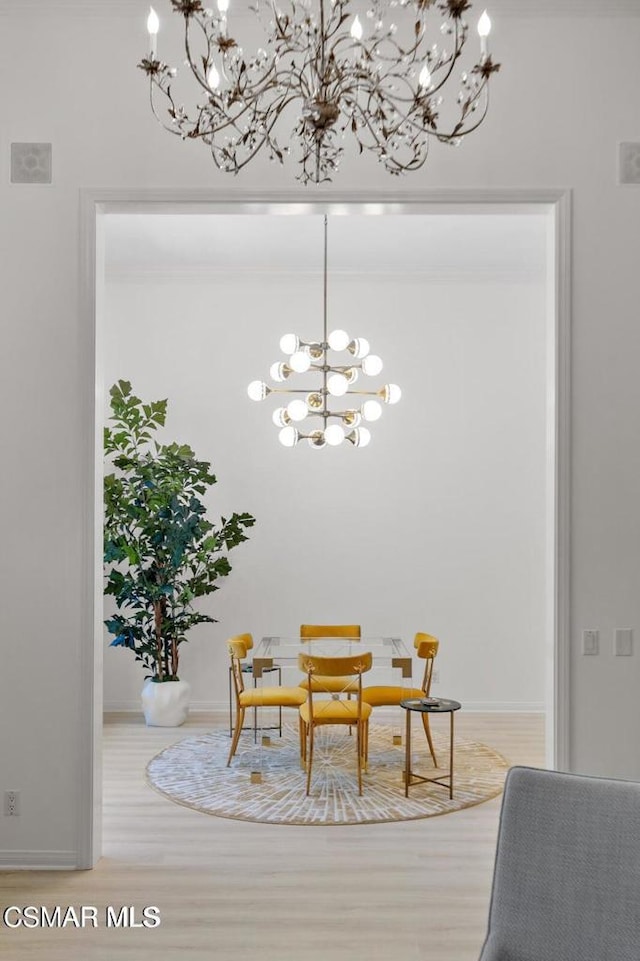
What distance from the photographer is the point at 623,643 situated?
3.45m

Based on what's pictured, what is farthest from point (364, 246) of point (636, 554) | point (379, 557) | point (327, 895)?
point (327, 895)

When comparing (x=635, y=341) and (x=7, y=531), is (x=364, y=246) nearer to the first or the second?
(x=635, y=341)

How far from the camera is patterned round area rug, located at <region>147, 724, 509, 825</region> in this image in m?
4.31

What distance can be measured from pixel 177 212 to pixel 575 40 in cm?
178

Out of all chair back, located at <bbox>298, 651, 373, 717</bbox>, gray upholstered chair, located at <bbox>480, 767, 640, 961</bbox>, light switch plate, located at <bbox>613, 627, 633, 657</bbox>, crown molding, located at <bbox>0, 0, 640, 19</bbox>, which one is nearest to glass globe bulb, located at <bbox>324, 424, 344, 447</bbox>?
chair back, located at <bbox>298, 651, 373, 717</bbox>

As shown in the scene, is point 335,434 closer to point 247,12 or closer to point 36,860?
point 247,12

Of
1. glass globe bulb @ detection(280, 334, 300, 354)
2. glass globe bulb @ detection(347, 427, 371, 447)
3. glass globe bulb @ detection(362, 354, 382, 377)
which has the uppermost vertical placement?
glass globe bulb @ detection(280, 334, 300, 354)

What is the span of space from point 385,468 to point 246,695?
2446 mm

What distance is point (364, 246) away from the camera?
6.16 meters

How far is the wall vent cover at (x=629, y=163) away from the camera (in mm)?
3494

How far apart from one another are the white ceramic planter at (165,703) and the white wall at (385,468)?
0.52m

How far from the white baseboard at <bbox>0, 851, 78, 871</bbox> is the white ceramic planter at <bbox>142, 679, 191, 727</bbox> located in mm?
2607
